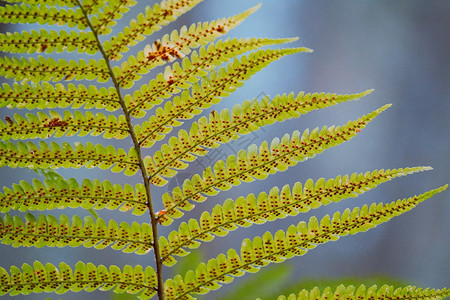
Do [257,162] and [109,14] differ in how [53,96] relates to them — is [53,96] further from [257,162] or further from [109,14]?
[257,162]

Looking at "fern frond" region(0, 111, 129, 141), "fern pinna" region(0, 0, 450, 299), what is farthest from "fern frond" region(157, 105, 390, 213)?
"fern frond" region(0, 111, 129, 141)

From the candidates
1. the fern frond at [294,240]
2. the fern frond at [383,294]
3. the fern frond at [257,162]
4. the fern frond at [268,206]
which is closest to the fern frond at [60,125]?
the fern frond at [257,162]

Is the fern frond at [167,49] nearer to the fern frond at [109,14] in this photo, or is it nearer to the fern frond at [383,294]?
the fern frond at [109,14]

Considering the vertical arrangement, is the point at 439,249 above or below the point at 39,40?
below

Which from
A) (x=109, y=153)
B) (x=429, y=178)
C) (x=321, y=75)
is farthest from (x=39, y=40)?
(x=429, y=178)

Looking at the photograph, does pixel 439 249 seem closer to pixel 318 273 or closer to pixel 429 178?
pixel 429 178

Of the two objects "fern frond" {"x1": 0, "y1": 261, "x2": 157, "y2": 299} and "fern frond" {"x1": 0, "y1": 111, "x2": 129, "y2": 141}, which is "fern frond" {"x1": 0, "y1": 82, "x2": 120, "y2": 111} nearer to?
"fern frond" {"x1": 0, "y1": 111, "x2": 129, "y2": 141}
